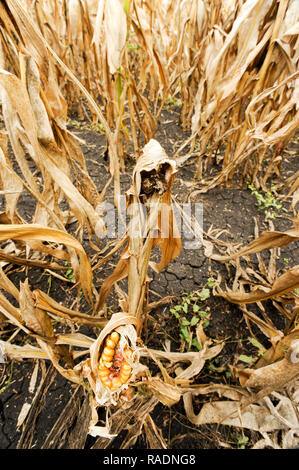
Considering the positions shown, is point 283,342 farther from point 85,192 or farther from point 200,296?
point 85,192

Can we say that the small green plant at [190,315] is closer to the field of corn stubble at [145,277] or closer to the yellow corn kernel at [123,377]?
the field of corn stubble at [145,277]

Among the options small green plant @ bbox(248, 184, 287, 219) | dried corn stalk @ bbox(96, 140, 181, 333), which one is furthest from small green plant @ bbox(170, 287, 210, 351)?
small green plant @ bbox(248, 184, 287, 219)

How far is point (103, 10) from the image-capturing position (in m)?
0.79

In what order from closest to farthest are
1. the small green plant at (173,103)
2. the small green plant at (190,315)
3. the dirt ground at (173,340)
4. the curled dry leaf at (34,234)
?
1. the curled dry leaf at (34,234)
2. the dirt ground at (173,340)
3. the small green plant at (190,315)
4. the small green plant at (173,103)

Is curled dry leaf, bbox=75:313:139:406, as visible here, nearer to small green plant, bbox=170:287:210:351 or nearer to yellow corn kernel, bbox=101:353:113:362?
yellow corn kernel, bbox=101:353:113:362

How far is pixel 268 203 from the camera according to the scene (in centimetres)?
115

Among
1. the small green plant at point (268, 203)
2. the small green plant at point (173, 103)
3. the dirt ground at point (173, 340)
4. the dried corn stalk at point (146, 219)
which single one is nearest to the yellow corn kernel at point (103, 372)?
the dried corn stalk at point (146, 219)

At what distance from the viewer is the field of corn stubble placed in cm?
44

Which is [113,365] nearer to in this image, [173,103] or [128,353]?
[128,353]

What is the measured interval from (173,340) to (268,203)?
81cm

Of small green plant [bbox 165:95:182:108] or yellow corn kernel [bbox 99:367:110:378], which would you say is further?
small green plant [bbox 165:95:182:108]

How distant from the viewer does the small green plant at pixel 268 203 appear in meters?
1.12

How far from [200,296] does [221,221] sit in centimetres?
42
